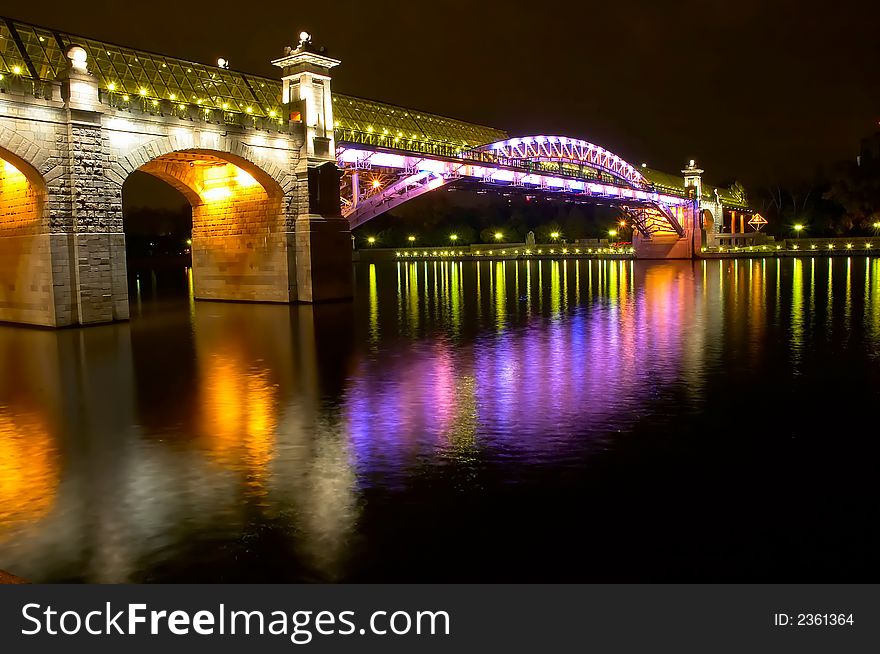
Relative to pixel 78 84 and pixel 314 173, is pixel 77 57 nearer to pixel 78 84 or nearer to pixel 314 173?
pixel 78 84

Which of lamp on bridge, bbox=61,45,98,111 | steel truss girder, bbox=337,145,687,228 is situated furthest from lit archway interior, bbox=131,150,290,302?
lamp on bridge, bbox=61,45,98,111

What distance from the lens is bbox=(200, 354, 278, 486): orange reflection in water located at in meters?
9.05

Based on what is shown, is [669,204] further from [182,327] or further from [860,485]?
[860,485]

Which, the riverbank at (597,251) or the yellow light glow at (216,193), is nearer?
the yellow light glow at (216,193)

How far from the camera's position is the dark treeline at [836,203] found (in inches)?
3344

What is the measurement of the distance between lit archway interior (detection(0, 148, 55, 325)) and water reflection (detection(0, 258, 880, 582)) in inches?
44.1

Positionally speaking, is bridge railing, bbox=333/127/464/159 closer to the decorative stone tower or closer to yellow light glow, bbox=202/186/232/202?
the decorative stone tower

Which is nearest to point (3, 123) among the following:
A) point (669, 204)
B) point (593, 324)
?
point (593, 324)

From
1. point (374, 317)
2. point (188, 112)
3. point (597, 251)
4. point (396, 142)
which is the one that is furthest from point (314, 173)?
point (597, 251)

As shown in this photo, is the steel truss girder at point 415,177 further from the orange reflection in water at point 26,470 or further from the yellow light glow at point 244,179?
the orange reflection in water at point 26,470

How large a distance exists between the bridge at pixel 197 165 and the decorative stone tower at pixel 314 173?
0.18ft

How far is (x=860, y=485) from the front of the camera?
7.64 m

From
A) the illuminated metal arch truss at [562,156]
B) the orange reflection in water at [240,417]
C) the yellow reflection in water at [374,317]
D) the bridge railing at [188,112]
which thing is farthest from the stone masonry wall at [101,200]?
the illuminated metal arch truss at [562,156]

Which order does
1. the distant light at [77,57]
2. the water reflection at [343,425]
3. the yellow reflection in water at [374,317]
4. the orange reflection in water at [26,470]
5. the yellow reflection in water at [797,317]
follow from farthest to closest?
the distant light at [77,57]
the yellow reflection in water at [374,317]
the yellow reflection in water at [797,317]
the orange reflection in water at [26,470]
the water reflection at [343,425]
